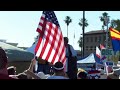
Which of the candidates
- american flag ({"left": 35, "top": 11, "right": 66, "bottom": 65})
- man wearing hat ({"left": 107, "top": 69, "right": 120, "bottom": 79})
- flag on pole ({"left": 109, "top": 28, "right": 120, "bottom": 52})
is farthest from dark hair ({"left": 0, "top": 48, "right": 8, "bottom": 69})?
flag on pole ({"left": 109, "top": 28, "right": 120, "bottom": 52})

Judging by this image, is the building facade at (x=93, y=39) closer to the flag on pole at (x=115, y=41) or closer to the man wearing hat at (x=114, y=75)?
the flag on pole at (x=115, y=41)

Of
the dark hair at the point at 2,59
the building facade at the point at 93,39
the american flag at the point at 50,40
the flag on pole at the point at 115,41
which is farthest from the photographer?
the building facade at the point at 93,39

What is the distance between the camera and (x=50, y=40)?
4836mm

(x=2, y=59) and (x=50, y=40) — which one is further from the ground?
(x=50, y=40)

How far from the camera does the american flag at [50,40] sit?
181 inches

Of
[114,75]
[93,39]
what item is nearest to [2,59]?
[114,75]

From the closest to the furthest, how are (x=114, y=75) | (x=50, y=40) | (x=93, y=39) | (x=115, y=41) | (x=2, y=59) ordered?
(x=2, y=59), (x=114, y=75), (x=50, y=40), (x=115, y=41), (x=93, y=39)

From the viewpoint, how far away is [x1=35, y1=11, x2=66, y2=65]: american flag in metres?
4.60

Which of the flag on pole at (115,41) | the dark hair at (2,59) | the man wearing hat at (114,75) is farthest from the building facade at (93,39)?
the dark hair at (2,59)

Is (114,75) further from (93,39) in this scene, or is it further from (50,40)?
(93,39)

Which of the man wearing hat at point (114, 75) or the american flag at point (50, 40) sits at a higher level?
the american flag at point (50, 40)
